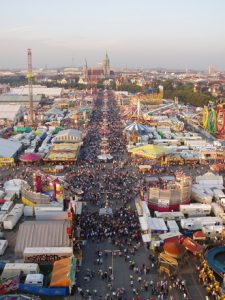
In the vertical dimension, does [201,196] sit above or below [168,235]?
above

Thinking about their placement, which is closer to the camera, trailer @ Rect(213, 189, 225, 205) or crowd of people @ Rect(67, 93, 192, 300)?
crowd of people @ Rect(67, 93, 192, 300)

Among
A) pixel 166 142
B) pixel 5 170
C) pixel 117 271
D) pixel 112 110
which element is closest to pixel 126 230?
pixel 117 271

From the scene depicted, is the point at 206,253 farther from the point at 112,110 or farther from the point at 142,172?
the point at 112,110

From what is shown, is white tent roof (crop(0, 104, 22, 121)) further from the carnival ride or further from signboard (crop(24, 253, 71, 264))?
signboard (crop(24, 253, 71, 264))

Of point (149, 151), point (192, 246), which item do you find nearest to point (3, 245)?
point (192, 246)

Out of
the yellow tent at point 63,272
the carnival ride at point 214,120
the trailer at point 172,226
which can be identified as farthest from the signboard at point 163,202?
the carnival ride at point 214,120

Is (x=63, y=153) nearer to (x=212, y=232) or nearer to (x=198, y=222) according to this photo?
(x=198, y=222)

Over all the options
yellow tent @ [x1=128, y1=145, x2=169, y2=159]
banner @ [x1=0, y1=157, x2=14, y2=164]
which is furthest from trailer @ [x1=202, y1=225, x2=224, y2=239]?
banner @ [x1=0, y1=157, x2=14, y2=164]
